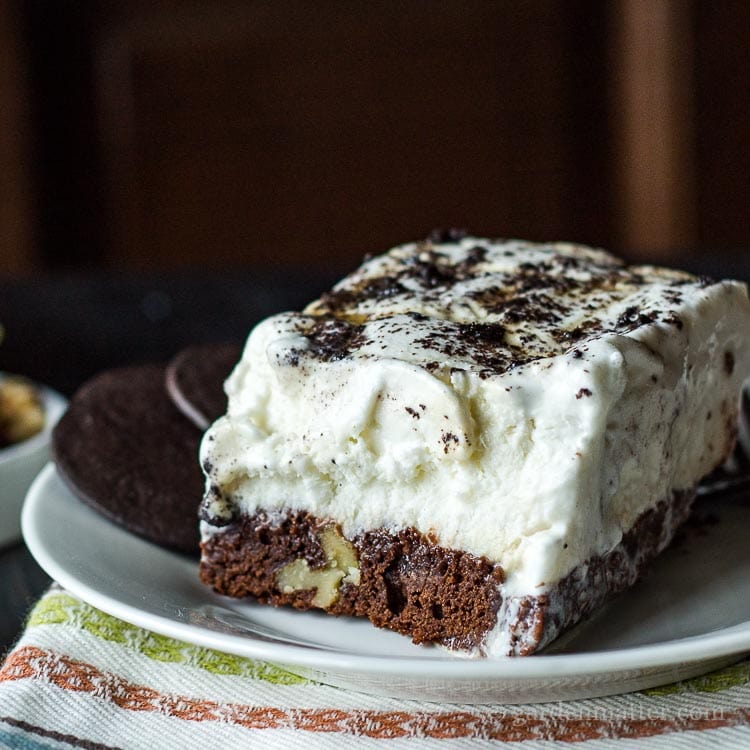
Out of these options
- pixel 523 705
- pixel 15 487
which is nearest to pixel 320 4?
pixel 15 487

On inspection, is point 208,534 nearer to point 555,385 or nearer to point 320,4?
point 555,385

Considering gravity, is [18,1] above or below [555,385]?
above

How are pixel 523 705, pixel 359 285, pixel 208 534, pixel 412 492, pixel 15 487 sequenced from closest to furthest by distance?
pixel 523 705
pixel 412 492
pixel 208 534
pixel 359 285
pixel 15 487

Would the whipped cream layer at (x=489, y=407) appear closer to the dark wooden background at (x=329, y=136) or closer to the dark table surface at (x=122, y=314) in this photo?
the dark table surface at (x=122, y=314)

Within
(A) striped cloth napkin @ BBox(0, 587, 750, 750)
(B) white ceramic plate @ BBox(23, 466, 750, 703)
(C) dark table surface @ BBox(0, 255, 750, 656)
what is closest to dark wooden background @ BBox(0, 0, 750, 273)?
(C) dark table surface @ BBox(0, 255, 750, 656)

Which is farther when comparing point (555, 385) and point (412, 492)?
point (412, 492)

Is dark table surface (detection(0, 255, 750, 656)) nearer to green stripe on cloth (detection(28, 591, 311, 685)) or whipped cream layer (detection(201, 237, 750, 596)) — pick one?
whipped cream layer (detection(201, 237, 750, 596))

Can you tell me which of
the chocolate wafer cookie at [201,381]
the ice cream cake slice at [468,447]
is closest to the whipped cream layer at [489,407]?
the ice cream cake slice at [468,447]
